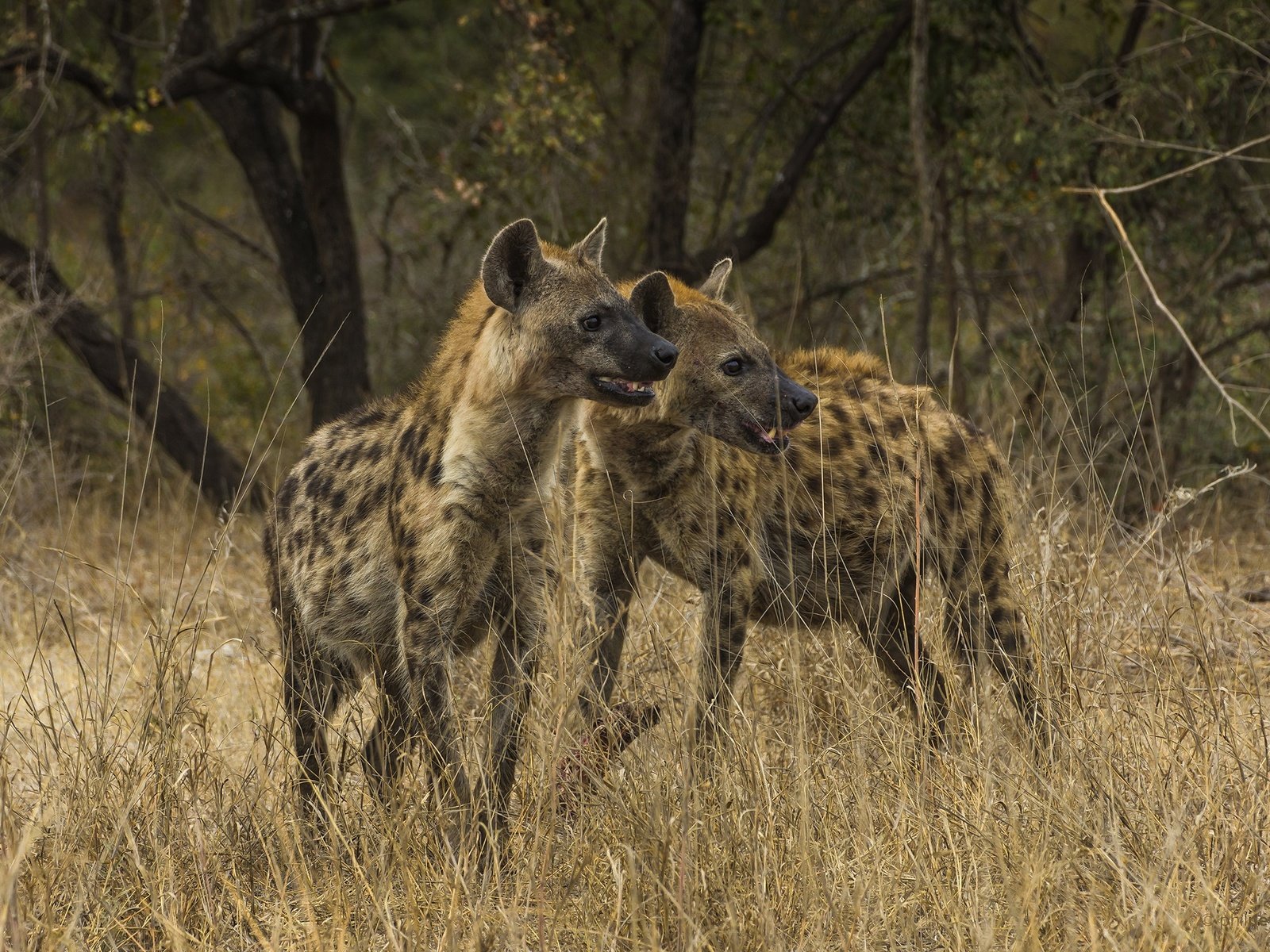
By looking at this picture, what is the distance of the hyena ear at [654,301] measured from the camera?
3.86 m

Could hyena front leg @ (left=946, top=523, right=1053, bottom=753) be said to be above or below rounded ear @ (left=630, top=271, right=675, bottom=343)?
below

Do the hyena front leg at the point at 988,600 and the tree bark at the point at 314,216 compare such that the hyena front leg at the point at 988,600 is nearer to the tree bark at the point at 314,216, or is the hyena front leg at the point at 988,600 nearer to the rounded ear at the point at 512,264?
the rounded ear at the point at 512,264

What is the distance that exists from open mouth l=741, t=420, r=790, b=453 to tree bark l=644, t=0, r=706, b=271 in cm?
350

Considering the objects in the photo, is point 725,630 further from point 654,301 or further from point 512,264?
point 512,264

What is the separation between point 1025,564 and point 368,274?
925 centimetres

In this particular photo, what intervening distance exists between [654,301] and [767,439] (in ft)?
1.52

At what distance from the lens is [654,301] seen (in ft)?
12.9

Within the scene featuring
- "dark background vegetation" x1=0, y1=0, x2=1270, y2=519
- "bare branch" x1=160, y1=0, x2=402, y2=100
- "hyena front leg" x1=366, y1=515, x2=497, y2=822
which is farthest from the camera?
"bare branch" x1=160, y1=0, x2=402, y2=100

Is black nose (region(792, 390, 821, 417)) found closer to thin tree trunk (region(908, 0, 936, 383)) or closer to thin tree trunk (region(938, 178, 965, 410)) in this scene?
thin tree trunk (region(938, 178, 965, 410))

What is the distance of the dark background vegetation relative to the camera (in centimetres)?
696

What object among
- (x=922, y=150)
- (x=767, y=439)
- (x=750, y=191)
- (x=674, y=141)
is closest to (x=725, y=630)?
(x=767, y=439)

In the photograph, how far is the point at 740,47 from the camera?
29.3 ft

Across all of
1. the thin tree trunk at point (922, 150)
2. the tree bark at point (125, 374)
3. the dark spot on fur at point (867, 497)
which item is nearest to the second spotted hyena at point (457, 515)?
the dark spot on fur at point (867, 497)

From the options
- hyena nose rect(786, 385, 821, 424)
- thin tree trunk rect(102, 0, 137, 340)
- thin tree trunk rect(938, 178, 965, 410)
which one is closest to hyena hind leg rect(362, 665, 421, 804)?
hyena nose rect(786, 385, 821, 424)
